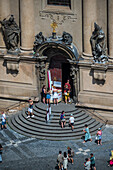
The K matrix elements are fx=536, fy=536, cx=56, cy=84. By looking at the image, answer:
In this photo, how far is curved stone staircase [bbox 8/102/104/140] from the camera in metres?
44.4

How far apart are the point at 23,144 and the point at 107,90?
865 centimetres

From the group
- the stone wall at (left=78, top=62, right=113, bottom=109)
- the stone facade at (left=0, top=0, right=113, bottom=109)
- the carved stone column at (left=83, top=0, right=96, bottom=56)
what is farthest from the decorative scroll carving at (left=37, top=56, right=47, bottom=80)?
the carved stone column at (left=83, top=0, right=96, bottom=56)

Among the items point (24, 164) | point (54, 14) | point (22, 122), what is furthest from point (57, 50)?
point (24, 164)

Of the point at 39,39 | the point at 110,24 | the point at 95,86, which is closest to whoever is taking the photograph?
the point at 110,24

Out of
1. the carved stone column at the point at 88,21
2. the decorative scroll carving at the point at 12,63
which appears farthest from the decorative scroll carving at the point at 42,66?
the carved stone column at the point at 88,21

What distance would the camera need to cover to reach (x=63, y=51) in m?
46.9

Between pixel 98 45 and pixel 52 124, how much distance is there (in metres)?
7.68

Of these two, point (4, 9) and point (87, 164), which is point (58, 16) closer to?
point (4, 9)

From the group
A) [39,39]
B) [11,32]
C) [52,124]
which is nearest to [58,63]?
[39,39]

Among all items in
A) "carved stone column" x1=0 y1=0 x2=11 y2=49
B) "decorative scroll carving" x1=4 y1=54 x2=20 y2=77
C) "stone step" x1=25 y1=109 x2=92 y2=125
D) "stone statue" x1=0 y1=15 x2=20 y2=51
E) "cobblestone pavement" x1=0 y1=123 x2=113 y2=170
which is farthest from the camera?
"decorative scroll carving" x1=4 y1=54 x2=20 y2=77

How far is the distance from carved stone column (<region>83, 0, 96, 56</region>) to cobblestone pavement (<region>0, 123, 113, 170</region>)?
720 cm

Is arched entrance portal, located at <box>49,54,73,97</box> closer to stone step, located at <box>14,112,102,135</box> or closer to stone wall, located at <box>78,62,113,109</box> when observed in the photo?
stone wall, located at <box>78,62,113,109</box>

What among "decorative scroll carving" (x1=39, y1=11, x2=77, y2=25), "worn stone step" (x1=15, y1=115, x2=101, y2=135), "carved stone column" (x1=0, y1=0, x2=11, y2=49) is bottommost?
"worn stone step" (x1=15, y1=115, x2=101, y2=135)

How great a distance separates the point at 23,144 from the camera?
43.8m
